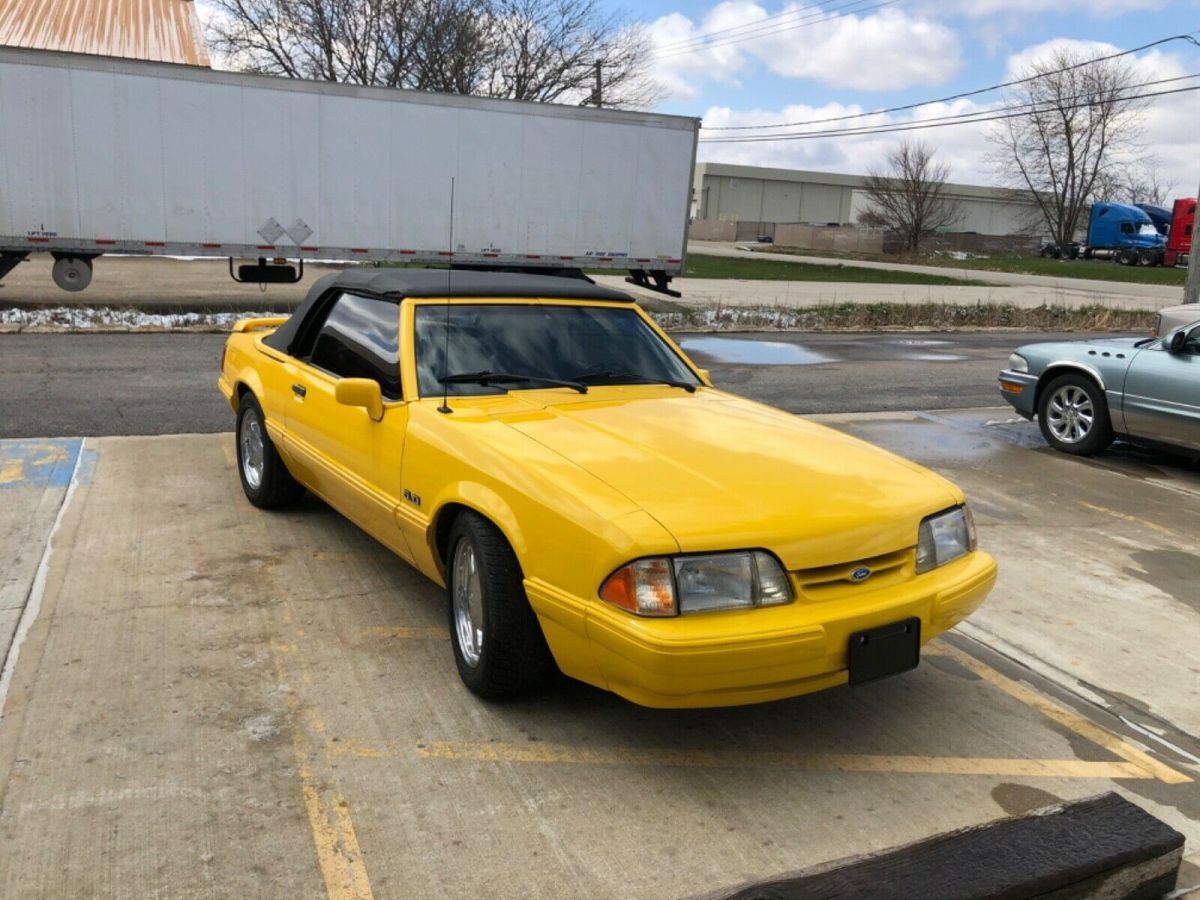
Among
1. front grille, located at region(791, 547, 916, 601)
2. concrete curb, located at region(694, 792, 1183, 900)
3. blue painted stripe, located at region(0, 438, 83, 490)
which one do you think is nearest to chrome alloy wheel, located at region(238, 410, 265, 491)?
blue painted stripe, located at region(0, 438, 83, 490)

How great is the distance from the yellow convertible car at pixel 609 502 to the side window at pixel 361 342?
0.02 meters

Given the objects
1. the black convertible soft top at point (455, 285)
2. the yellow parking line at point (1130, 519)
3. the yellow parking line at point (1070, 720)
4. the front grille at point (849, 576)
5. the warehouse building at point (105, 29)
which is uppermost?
the warehouse building at point (105, 29)

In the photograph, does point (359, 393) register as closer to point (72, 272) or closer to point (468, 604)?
point (468, 604)

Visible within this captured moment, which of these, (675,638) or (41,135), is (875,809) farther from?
(41,135)

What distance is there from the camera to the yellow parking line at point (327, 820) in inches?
106

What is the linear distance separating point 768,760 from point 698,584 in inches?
31.7

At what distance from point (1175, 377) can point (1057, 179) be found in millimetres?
73928

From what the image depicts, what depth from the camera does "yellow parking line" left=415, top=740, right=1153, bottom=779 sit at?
11.0 ft

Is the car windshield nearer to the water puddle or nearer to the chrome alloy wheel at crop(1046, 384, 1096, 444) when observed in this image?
the chrome alloy wheel at crop(1046, 384, 1096, 444)

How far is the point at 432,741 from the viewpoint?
11.3 ft

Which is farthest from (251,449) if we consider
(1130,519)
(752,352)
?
(752,352)

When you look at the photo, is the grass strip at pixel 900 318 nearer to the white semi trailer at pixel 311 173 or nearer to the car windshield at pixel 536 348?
the white semi trailer at pixel 311 173

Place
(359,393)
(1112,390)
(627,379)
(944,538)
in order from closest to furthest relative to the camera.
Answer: (944,538), (359,393), (627,379), (1112,390)

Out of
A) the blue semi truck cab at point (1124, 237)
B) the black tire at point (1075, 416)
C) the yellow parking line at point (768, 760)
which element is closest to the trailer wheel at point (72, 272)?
the black tire at point (1075, 416)
